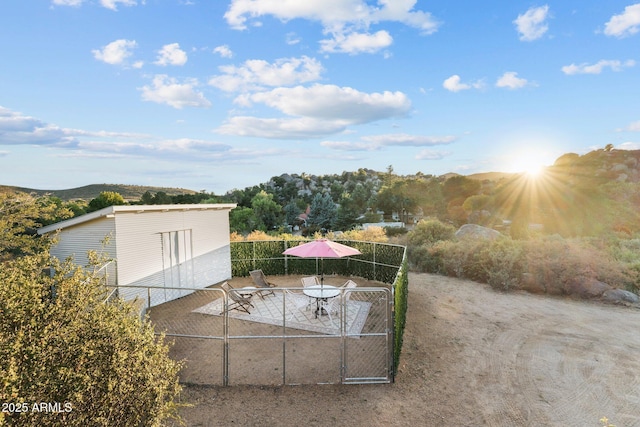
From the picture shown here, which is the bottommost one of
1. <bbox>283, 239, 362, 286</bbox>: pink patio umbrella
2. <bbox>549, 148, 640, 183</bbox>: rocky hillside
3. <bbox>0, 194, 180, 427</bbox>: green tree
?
<bbox>283, 239, 362, 286</bbox>: pink patio umbrella

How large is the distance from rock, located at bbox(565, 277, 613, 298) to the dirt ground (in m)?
2.27

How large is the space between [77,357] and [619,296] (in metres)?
16.1

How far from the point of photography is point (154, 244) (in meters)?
11.6

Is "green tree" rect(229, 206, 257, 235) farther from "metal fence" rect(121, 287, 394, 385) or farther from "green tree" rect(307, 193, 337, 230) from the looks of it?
"metal fence" rect(121, 287, 394, 385)

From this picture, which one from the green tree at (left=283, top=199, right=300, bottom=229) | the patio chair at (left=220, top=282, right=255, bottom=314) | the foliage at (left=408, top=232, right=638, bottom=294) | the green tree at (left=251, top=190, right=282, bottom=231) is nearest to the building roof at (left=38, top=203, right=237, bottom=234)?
the patio chair at (left=220, top=282, right=255, bottom=314)

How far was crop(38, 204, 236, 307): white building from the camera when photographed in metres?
10.2

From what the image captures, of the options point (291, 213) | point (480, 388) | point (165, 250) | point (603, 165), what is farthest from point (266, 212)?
point (603, 165)

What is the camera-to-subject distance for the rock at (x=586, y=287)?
12492mm

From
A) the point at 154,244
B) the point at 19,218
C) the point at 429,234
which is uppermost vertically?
the point at 19,218

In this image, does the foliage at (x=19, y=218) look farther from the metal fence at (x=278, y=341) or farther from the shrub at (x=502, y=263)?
the shrub at (x=502, y=263)

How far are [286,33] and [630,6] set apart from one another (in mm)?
16535

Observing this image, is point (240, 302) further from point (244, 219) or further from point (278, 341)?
point (244, 219)

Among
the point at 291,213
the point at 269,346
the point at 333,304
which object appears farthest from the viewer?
the point at 291,213

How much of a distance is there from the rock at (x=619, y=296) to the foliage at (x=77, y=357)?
1512cm
